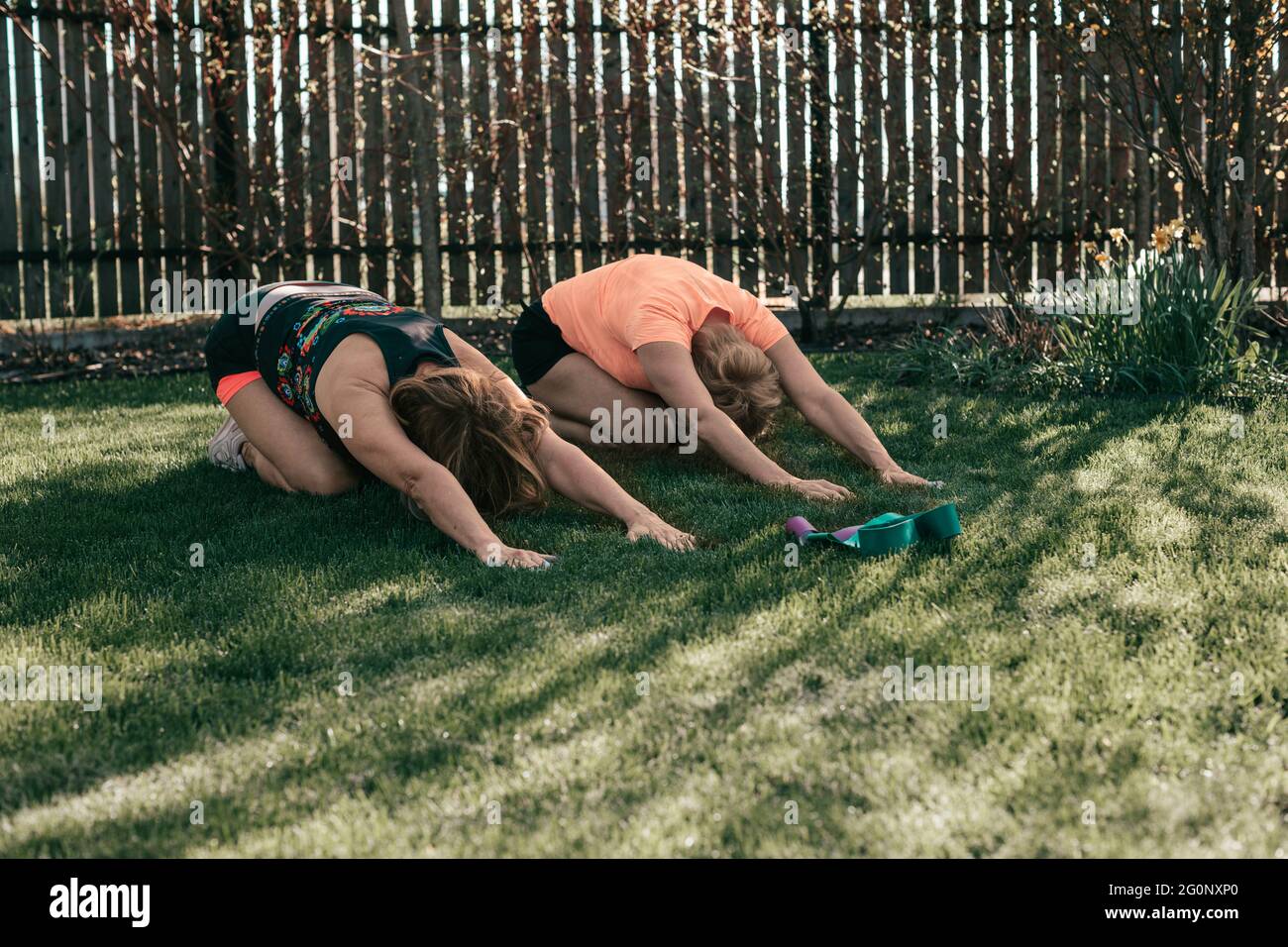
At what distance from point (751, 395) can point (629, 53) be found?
14.0 ft

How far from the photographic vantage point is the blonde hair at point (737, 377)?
486 cm

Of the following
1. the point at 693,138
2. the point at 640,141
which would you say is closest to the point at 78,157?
the point at 640,141

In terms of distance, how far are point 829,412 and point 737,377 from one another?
1.20 ft

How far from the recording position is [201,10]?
8.06 meters

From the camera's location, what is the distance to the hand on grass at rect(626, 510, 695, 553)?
3.80m

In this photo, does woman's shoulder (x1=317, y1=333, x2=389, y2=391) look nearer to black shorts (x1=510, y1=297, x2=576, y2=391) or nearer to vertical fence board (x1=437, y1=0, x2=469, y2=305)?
black shorts (x1=510, y1=297, x2=576, y2=391)

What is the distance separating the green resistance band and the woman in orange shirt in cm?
58

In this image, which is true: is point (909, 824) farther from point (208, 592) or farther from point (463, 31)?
point (463, 31)

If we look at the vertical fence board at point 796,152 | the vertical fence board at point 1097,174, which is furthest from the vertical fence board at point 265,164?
the vertical fence board at point 1097,174

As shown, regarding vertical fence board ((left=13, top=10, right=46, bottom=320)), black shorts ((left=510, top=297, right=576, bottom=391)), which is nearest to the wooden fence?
vertical fence board ((left=13, top=10, right=46, bottom=320))

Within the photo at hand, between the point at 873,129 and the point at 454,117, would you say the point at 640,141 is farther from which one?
the point at 873,129

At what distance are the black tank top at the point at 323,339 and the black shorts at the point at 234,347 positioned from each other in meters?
0.07

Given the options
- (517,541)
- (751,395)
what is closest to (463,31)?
(751,395)
